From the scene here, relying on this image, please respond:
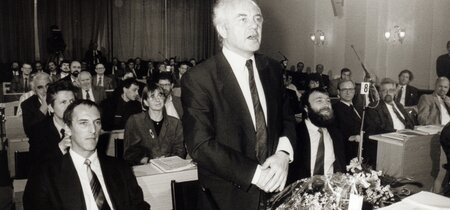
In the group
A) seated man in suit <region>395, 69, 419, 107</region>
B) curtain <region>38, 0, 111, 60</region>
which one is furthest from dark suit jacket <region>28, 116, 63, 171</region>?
curtain <region>38, 0, 111, 60</region>

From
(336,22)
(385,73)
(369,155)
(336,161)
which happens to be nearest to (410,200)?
(336,161)

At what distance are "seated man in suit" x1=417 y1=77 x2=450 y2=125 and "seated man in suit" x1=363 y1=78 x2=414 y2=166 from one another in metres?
0.62

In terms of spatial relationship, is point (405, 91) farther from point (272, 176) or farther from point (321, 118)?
point (272, 176)

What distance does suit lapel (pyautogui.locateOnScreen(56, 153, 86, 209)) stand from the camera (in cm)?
244

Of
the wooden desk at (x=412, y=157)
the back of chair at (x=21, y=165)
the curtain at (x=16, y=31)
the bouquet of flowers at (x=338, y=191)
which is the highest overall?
the curtain at (x=16, y=31)

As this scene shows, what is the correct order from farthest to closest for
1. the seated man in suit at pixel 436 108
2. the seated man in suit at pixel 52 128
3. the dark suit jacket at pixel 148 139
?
the seated man in suit at pixel 436 108, the dark suit jacket at pixel 148 139, the seated man in suit at pixel 52 128

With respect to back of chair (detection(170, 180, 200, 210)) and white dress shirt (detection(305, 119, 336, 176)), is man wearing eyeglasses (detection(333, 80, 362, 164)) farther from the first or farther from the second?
back of chair (detection(170, 180, 200, 210))

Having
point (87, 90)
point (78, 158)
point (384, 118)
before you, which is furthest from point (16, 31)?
point (78, 158)

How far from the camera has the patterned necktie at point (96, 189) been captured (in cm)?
250

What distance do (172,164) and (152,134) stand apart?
0.85 meters

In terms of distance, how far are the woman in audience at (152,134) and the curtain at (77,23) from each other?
518 inches

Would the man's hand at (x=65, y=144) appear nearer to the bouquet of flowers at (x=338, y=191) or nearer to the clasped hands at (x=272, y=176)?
the clasped hands at (x=272, y=176)

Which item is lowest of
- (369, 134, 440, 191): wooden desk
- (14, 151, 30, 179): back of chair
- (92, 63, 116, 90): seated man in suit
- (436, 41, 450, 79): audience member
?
(369, 134, 440, 191): wooden desk

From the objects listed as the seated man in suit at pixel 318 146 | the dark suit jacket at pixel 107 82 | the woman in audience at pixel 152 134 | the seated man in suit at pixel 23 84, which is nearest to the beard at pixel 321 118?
the seated man in suit at pixel 318 146
